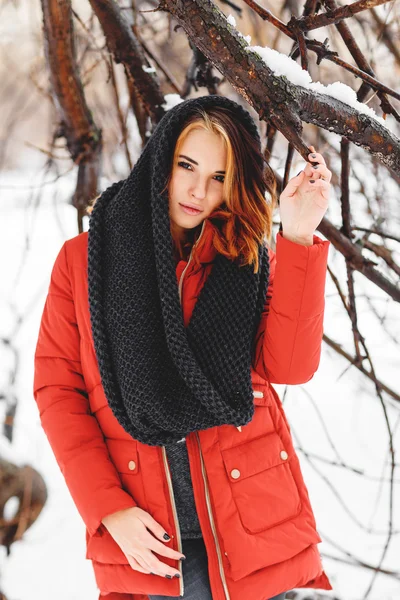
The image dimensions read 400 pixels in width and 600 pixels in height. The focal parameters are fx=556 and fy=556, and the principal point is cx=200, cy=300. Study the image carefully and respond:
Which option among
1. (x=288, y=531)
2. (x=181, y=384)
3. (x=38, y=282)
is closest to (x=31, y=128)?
(x=38, y=282)

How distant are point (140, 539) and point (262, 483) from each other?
0.96 feet

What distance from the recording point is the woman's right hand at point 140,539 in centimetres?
115

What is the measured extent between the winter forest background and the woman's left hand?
0.28ft

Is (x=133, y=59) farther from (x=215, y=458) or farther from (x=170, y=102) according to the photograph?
(x=215, y=458)

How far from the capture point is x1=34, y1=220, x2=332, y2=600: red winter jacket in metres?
1.18

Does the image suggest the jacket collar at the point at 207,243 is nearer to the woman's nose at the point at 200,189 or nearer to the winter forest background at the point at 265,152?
the woman's nose at the point at 200,189

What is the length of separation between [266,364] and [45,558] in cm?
149

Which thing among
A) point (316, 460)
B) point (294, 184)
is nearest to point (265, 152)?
point (294, 184)

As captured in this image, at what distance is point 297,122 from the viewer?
0.93 metres

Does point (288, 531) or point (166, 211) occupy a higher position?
point (166, 211)

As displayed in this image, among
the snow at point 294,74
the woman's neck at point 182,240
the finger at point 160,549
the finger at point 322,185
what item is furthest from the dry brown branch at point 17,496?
the snow at point 294,74

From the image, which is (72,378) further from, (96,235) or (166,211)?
(166,211)

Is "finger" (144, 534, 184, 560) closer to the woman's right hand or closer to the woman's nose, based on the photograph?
the woman's right hand

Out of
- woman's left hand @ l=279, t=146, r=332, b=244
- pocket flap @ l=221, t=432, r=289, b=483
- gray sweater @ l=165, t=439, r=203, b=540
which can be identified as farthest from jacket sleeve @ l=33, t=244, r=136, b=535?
woman's left hand @ l=279, t=146, r=332, b=244
